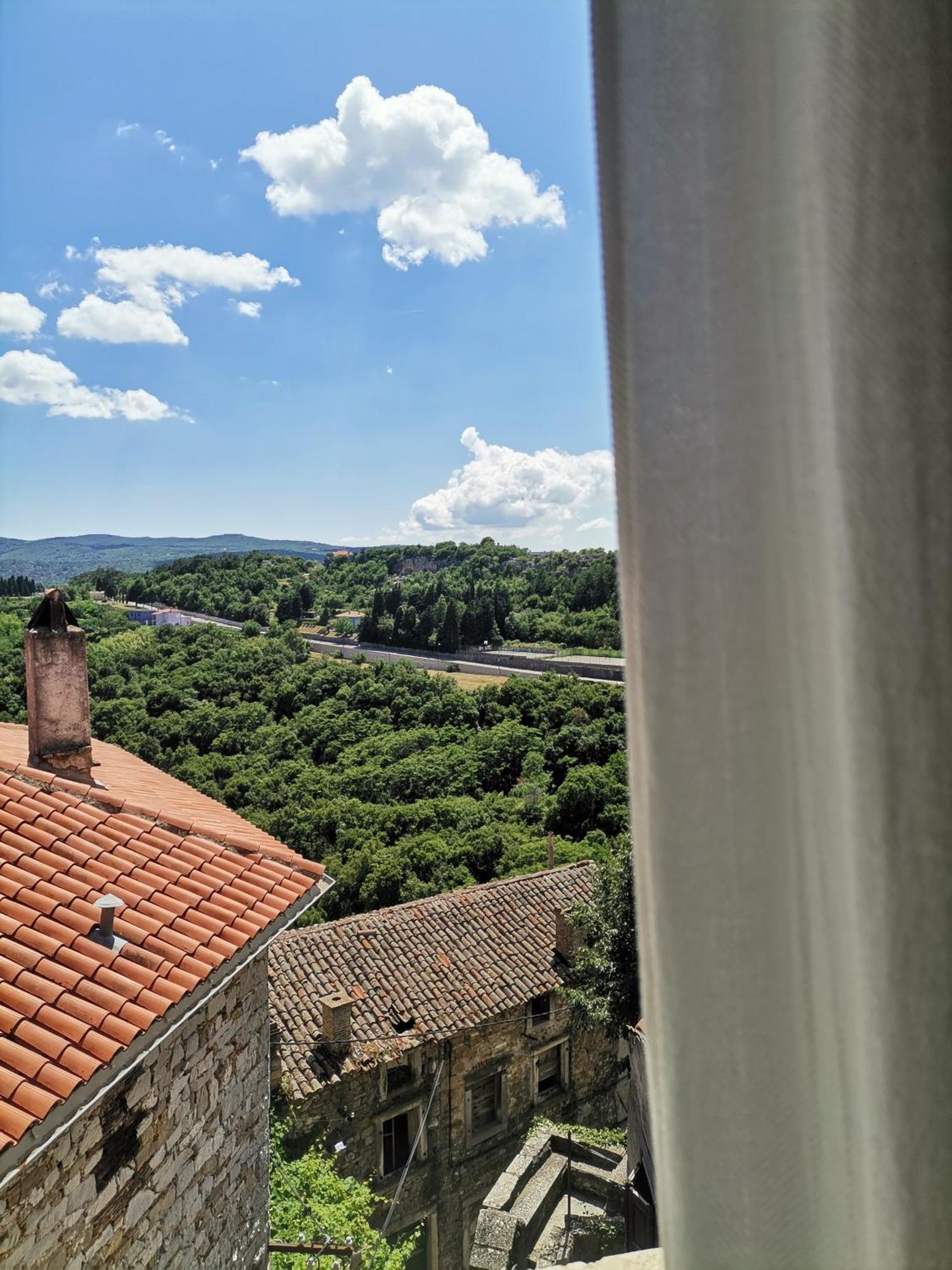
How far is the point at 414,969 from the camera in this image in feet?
25.8

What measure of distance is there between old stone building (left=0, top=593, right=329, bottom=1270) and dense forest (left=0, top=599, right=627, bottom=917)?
755 cm

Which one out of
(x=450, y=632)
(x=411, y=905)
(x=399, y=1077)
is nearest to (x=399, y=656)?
(x=450, y=632)

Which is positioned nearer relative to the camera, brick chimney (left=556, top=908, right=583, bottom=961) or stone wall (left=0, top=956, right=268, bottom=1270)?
stone wall (left=0, top=956, right=268, bottom=1270)

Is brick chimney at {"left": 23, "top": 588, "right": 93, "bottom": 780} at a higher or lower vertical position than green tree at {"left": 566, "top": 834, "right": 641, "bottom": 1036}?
higher

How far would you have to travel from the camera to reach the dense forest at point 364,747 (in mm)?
12805

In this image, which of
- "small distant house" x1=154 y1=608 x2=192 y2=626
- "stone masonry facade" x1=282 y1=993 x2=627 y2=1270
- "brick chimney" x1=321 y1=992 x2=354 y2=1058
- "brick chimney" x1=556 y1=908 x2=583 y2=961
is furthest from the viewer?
"small distant house" x1=154 y1=608 x2=192 y2=626

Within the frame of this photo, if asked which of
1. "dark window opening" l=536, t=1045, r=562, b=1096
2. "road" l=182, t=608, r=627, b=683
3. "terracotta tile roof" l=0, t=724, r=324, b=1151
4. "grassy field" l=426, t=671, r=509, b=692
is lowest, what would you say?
"dark window opening" l=536, t=1045, r=562, b=1096

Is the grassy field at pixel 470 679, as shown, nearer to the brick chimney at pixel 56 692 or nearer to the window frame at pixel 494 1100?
the window frame at pixel 494 1100

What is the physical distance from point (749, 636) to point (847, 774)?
73 millimetres

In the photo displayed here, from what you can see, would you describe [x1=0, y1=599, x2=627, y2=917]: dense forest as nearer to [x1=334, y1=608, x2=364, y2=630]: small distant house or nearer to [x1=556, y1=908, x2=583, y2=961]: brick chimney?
[x1=556, y1=908, x2=583, y2=961]: brick chimney

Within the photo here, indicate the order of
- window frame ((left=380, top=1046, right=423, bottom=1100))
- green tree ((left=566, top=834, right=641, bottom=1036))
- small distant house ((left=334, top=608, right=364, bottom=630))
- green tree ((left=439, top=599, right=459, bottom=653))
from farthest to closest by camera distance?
small distant house ((left=334, top=608, right=364, bottom=630)), green tree ((left=439, top=599, right=459, bottom=653)), green tree ((left=566, top=834, right=641, bottom=1036)), window frame ((left=380, top=1046, right=423, bottom=1100))

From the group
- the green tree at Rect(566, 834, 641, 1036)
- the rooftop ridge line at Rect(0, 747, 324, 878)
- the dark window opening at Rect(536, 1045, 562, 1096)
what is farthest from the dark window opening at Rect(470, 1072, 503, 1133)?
the rooftop ridge line at Rect(0, 747, 324, 878)

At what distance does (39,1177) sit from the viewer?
6.70ft

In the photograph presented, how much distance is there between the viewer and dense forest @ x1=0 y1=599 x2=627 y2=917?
504 inches
